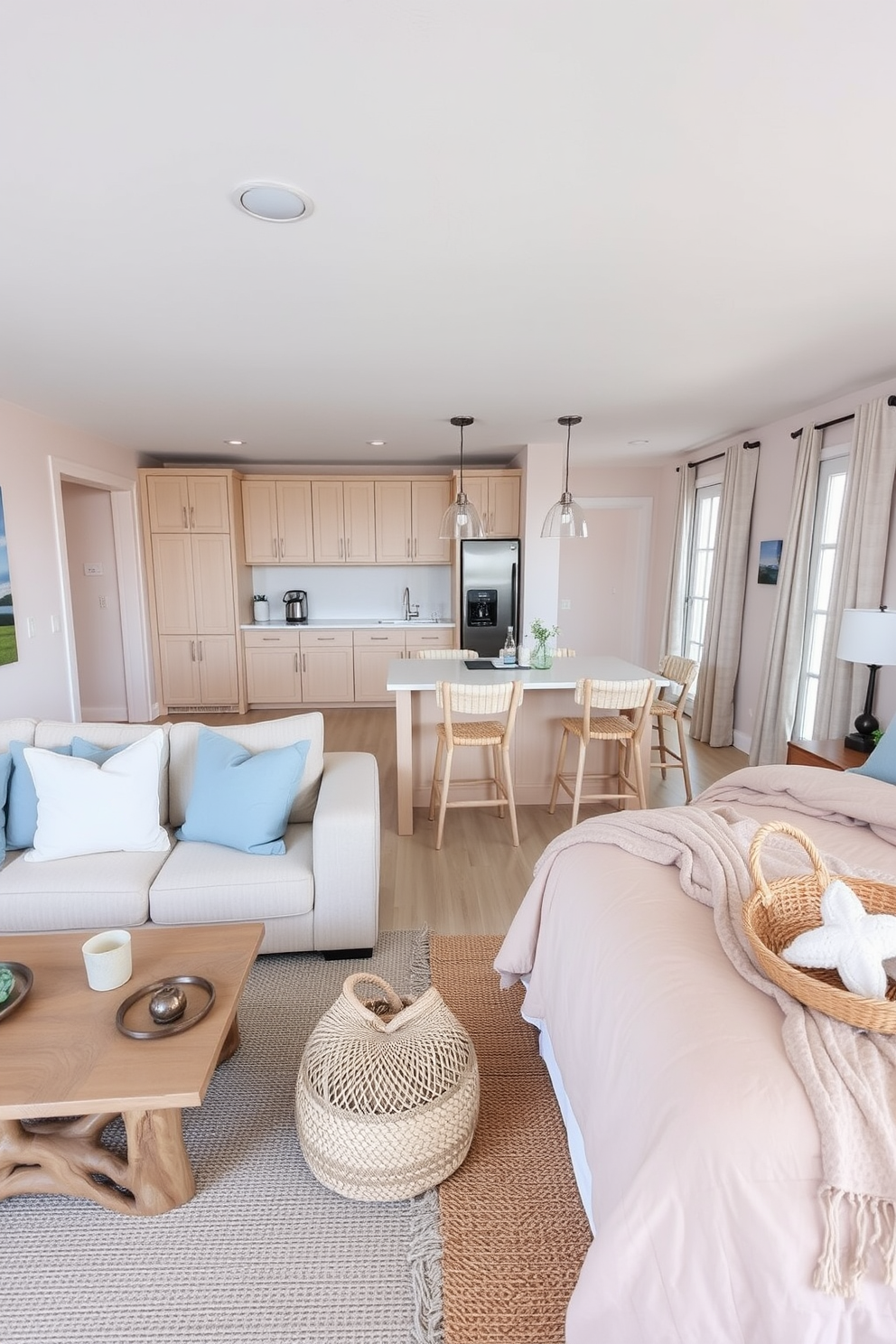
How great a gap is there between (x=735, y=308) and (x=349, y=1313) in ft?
10.7

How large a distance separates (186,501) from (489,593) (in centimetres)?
295

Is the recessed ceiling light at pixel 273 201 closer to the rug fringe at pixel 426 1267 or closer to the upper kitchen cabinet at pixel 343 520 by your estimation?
the rug fringe at pixel 426 1267

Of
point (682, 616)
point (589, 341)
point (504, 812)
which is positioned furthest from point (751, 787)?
point (682, 616)

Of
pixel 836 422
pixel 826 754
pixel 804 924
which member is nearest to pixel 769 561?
pixel 836 422

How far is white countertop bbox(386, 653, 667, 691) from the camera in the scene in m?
3.39

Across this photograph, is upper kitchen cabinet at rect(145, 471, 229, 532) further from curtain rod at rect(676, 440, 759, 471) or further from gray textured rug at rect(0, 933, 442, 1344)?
gray textured rug at rect(0, 933, 442, 1344)

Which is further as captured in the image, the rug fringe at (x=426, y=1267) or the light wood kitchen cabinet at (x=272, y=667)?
the light wood kitchen cabinet at (x=272, y=667)

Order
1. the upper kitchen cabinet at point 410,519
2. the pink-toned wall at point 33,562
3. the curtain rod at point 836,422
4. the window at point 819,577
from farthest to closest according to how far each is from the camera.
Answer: the upper kitchen cabinet at point 410,519
the window at point 819,577
the pink-toned wall at point 33,562
the curtain rod at point 836,422

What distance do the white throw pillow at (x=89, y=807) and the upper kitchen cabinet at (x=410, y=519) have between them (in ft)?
14.1

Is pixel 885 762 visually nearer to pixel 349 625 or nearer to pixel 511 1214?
pixel 511 1214

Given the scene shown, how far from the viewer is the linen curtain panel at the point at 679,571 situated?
591 cm

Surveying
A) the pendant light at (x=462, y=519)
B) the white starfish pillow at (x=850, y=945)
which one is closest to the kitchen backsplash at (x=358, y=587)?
the pendant light at (x=462, y=519)

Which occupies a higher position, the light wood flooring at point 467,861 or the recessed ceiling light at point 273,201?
the recessed ceiling light at point 273,201

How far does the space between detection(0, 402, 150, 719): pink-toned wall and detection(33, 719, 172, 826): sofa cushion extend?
1.65 metres
